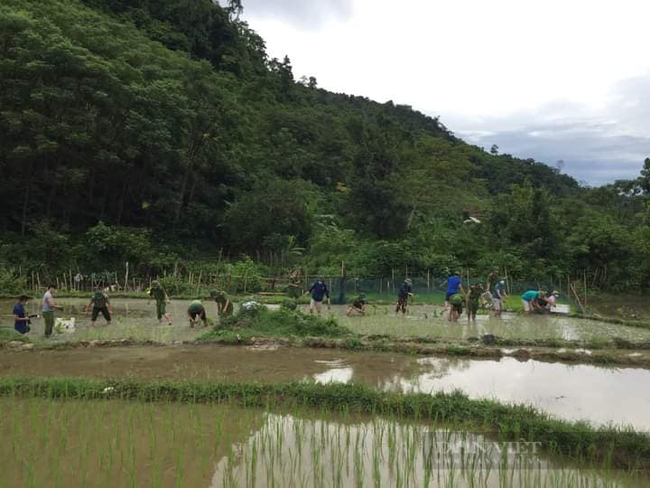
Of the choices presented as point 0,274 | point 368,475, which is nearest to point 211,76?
point 0,274

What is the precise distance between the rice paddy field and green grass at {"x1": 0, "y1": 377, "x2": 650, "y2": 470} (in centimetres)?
2

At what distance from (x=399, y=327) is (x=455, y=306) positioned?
2.06m

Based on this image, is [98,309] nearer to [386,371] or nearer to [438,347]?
Result: [386,371]

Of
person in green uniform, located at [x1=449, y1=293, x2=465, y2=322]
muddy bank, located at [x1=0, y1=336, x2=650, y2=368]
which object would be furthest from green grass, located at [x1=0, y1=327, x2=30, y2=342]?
person in green uniform, located at [x1=449, y1=293, x2=465, y2=322]

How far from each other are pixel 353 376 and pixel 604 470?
4509 mm

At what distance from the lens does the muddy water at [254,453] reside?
548 centimetres

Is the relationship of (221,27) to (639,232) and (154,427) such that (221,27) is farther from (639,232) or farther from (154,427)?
(154,427)

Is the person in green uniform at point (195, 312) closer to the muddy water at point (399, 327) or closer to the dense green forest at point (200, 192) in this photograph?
the muddy water at point (399, 327)

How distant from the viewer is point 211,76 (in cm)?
3344

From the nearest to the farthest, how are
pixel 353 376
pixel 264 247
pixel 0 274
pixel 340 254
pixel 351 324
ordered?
pixel 353 376, pixel 351 324, pixel 0 274, pixel 340 254, pixel 264 247

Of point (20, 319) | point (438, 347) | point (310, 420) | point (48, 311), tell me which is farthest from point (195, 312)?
point (310, 420)

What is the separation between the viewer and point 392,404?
24.6ft

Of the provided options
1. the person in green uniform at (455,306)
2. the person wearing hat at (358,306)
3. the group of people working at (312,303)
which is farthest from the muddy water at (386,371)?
the person wearing hat at (358,306)

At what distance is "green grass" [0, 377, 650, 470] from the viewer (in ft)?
20.4
